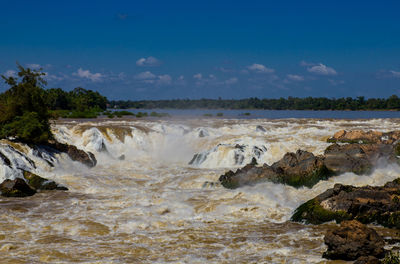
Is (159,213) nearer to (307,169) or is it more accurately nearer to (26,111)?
(307,169)

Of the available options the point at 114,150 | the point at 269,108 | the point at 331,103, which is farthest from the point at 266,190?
the point at 269,108

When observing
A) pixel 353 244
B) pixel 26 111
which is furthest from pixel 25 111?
pixel 353 244

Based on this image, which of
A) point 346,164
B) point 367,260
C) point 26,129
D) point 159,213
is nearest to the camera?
point 367,260

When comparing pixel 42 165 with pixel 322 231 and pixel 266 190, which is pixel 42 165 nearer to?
pixel 266 190

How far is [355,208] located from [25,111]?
17999mm

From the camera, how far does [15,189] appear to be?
1582 cm

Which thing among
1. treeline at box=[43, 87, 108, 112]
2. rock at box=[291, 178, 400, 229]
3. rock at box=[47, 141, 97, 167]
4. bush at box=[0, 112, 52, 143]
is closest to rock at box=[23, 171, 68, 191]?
bush at box=[0, 112, 52, 143]

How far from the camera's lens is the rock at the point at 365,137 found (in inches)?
1100

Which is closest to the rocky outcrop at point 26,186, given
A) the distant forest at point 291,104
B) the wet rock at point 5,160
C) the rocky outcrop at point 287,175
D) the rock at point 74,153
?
the wet rock at point 5,160

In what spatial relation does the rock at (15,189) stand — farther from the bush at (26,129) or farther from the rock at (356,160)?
the rock at (356,160)

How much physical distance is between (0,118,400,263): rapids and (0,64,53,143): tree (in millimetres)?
1003

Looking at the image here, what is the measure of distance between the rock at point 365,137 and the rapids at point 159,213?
11.2ft

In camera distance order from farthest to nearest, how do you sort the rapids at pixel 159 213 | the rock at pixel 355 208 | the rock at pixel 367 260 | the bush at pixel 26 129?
1. the bush at pixel 26 129
2. the rock at pixel 355 208
3. the rapids at pixel 159 213
4. the rock at pixel 367 260

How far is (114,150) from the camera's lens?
27.8m
